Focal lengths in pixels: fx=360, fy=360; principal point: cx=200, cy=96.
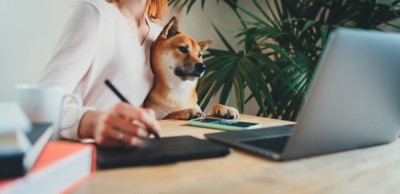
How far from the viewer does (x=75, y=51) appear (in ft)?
3.03

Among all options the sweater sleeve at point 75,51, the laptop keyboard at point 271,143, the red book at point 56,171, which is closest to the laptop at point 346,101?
the laptop keyboard at point 271,143

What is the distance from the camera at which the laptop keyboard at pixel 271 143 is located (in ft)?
2.08

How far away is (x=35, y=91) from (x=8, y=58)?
962 mm

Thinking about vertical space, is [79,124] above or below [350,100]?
below

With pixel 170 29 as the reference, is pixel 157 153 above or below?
below

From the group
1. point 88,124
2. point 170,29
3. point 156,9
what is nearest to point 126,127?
point 88,124

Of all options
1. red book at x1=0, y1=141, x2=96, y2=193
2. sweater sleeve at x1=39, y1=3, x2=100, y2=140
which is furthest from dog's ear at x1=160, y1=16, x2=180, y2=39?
red book at x1=0, y1=141, x2=96, y2=193

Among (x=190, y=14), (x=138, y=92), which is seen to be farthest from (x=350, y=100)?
(x=190, y=14)

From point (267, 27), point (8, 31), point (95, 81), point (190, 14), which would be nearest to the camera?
point (95, 81)

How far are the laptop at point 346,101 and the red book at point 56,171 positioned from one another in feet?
0.95

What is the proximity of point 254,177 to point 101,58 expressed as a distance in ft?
2.20

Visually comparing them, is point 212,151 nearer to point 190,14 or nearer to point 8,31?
point 8,31

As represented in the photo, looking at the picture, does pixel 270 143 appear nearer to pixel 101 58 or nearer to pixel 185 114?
pixel 185 114

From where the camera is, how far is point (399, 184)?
514 mm
